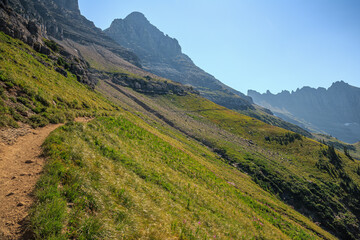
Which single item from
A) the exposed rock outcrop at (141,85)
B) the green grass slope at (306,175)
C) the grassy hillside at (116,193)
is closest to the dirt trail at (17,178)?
the grassy hillside at (116,193)

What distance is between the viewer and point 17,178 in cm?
761

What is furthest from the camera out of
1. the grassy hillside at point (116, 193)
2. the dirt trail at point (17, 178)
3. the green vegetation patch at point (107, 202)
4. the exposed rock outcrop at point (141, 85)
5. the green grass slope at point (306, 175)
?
the exposed rock outcrop at point (141, 85)

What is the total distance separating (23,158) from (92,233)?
23.9 ft

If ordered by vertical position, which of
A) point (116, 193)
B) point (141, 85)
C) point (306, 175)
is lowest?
point (116, 193)

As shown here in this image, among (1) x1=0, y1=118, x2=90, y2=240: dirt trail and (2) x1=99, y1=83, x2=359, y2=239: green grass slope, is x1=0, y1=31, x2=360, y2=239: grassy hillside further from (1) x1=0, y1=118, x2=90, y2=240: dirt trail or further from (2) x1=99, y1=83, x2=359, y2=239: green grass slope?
(2) x1=99, y1=83, x2=359, y2=239: green grass slope

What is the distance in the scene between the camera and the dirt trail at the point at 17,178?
5254mm

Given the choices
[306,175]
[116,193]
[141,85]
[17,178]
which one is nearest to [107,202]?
[116,193]

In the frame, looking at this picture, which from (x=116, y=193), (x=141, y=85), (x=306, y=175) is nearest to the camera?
(x=116, y=193)

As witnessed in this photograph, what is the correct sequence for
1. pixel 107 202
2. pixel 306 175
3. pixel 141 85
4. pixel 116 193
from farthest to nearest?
pixel 141 85 → pixel 306 175 → pixel 116 193 → pixel 107 202

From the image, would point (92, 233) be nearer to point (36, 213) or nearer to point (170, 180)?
point (36, 213)

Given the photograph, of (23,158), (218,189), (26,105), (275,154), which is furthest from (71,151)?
(275,154)

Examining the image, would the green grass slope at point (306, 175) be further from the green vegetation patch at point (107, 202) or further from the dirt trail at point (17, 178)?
the dirt trail at point (17, 178)

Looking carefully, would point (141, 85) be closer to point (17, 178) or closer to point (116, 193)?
point (17, 178)

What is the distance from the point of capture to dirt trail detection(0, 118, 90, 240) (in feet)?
17.2
